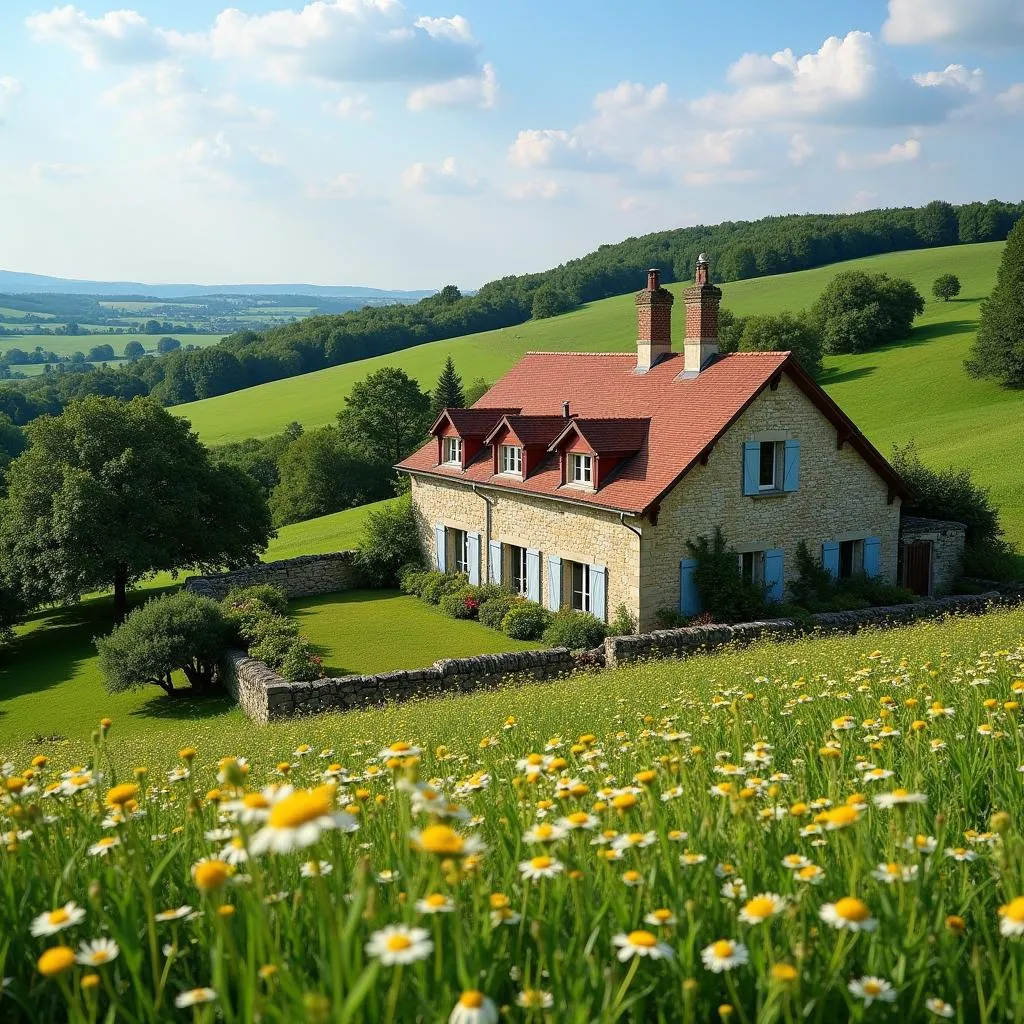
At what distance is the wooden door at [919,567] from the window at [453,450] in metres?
14.4

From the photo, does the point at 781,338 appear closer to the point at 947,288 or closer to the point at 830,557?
the point at 947,288

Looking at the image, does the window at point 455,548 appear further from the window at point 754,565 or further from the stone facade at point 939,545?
the stone facade at point 939,545

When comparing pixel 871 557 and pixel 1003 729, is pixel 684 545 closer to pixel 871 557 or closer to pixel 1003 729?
pixel 871 557

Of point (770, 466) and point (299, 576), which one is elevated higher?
point (770, 466)

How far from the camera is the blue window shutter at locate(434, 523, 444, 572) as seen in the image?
3422cm

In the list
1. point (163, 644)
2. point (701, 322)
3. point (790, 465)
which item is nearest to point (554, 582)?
point (790, 465)

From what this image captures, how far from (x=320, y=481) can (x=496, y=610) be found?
4140 centimetres

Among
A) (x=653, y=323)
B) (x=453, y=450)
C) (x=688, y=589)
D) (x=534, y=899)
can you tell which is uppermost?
(x=653, y=323)

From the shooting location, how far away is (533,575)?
2939cm

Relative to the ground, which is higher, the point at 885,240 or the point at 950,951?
the point at 885,240

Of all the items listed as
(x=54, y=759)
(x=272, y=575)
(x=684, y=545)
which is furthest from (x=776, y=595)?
(x=54, y=759)

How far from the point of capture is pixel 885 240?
124 meters

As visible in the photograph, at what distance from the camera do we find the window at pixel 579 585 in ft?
90.9

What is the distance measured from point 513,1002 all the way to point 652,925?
51 centimetres
